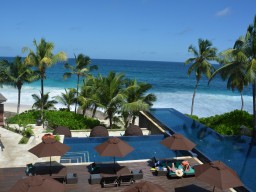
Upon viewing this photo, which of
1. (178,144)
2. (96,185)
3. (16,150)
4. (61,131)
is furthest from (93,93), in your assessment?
(96,185)

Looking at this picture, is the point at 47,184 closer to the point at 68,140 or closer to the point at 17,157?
the point at 17,157

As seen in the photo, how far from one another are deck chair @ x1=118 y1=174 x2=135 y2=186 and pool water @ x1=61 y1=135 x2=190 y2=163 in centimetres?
430

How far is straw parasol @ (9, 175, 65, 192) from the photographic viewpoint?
10.2 meters

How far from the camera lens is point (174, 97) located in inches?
2788

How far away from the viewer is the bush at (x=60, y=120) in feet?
87.6

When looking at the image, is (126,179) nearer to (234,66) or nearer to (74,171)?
(74,171)

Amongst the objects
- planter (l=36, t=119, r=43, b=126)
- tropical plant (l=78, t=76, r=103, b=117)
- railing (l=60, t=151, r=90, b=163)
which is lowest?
railing (l=60, t=151, r=90, b=163)

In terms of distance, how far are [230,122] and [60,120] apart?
51.8 feet

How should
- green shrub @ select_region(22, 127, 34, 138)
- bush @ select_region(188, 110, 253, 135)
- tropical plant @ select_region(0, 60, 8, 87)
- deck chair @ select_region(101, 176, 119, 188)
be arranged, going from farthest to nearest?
tropical plant @ select_region(0, 60, 8, 87)
bush @ select_region(188, 110, 253, 135)
green shrub @ select_region(22, 127, 34, 138)
deck chair @ select_region(101, 176, 119, 188)

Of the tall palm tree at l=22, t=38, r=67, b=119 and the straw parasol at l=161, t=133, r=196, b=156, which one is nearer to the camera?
the straw parasol at l=161, t=133, r=196, b=156

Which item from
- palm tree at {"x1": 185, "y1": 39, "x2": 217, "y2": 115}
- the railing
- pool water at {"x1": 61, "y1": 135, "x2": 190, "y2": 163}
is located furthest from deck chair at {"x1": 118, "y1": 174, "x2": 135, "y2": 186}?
palm tree at {"x1": 185, "y1": 39, "x2": 217, "y2": 115}

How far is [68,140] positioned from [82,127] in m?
5.39

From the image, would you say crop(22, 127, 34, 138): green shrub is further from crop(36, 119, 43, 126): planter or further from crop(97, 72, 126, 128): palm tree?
crop(97, 72, 126, 128): palm tree

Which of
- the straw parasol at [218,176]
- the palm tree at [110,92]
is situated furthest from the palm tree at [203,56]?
the straw parasol at [218,176]
